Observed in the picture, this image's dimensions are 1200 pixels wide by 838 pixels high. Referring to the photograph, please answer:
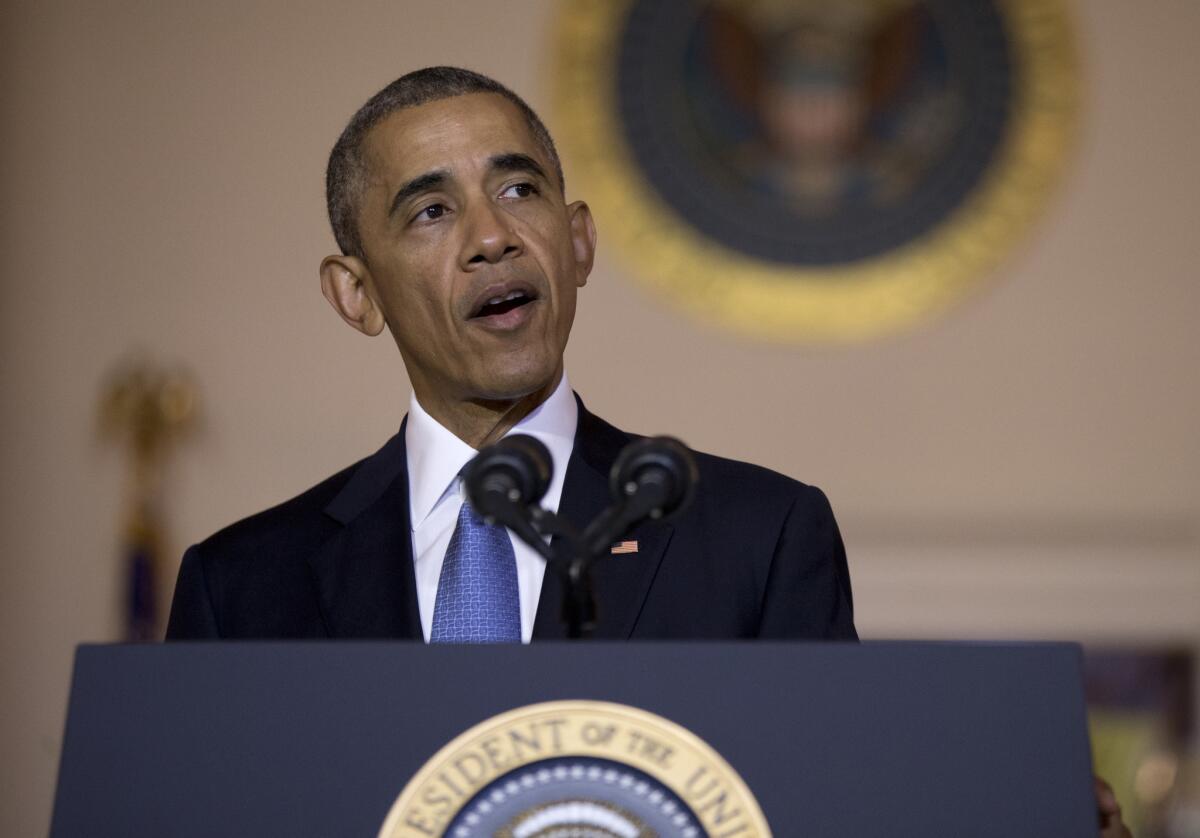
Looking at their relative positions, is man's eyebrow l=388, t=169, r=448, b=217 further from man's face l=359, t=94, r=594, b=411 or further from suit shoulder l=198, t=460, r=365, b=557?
suit shoulder l=198, t=460, r=365, b=557

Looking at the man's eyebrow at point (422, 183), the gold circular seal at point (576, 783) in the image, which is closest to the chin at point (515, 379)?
the man's eyebrow at point (422, 183)

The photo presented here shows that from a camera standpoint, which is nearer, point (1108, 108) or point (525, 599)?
point (525, 599)

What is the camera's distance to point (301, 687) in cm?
129

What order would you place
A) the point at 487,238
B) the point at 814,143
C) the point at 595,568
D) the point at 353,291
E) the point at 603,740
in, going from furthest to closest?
the point at 814,143 < the point at 353,291 < the point at 487,238 < the point at 595,568 < the point at 603,740

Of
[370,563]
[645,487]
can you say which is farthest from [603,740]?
[370,563]

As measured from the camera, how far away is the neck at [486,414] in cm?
203

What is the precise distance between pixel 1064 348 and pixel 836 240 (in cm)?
81

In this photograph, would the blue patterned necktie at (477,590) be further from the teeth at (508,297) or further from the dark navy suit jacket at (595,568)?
the teeth at (508,297)

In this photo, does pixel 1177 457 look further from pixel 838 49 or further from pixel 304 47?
pixel 304 47

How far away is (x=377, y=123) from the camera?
6.75 ft

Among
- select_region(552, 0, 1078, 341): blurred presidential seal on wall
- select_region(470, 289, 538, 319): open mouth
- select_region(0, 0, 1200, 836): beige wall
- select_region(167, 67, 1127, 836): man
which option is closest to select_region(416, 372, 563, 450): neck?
select_region(167, 67, 1127, 836): man

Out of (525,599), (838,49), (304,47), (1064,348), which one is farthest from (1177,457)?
(525,599)

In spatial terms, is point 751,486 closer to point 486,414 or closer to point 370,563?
point 486,414

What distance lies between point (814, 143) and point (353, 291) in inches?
148
